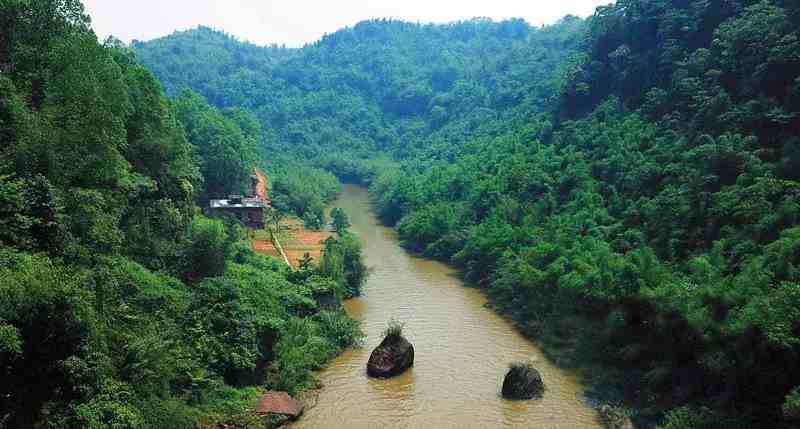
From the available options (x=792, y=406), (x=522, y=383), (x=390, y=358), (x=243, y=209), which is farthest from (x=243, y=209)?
(x=792, y=406)

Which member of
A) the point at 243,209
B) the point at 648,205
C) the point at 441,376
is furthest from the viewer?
the point at 243,209

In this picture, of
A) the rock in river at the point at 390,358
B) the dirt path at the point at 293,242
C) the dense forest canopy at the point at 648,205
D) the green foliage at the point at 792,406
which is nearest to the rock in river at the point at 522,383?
the dense forest canopy at the point at 648,205

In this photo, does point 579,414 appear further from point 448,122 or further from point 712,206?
point 448,122

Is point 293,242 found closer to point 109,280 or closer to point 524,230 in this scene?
point 524,230

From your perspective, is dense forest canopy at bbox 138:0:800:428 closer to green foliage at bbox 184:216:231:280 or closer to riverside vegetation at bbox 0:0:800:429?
riverside vegetation at bbox 0:0:800:429

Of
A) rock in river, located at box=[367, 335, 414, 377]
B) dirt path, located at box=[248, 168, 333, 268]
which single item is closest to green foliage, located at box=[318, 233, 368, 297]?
dirt path, located at box=[248, 168, 333, 268]

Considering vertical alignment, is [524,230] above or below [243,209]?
above
